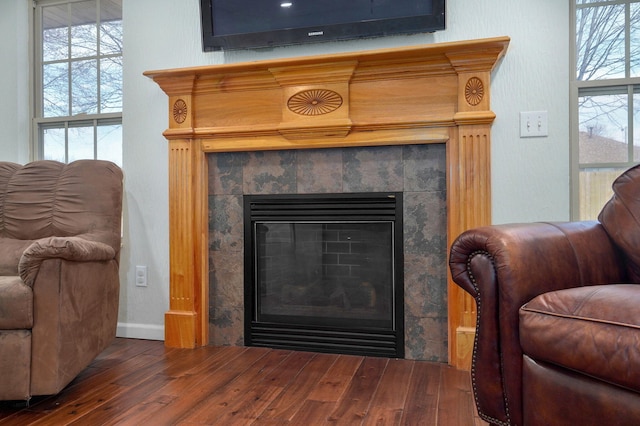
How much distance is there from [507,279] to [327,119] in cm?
130

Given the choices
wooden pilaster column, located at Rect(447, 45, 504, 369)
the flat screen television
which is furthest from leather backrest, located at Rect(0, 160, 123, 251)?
wooden pilaster column, located at Rect(447, 45, 504, 369)

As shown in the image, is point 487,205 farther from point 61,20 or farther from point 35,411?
point 61,20

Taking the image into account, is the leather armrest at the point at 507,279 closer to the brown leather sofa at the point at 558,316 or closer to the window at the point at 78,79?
the brown leather sofa at the point at 558,316

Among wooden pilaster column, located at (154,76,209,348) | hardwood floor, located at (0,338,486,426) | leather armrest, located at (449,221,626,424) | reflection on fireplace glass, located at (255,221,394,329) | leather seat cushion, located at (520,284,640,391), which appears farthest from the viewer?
wooden pilaster column, located at (154,76,209,348)

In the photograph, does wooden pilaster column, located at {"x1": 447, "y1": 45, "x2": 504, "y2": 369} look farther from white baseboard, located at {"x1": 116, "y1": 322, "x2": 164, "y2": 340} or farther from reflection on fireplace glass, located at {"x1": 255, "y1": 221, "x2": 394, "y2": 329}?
white baseboard, located at {"x1": 116, "y1": 322, "x2": 164, "y2": 340}

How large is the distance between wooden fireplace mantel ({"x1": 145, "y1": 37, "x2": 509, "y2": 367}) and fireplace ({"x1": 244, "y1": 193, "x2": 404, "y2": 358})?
271mm

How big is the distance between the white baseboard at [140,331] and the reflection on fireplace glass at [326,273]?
0.62 meters

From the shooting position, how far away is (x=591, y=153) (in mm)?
2129

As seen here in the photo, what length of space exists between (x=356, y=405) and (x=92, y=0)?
2.97 m

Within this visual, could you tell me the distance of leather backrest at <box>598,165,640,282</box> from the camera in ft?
4.65

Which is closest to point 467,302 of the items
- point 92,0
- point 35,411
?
point 35,411

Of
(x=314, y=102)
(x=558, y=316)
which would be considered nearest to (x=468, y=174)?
(x=314, y=102)

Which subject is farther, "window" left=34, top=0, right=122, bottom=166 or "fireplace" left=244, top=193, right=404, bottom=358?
"window" left=34, top=0, right=122, bottom=166

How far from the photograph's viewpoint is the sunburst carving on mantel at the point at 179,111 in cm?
242
